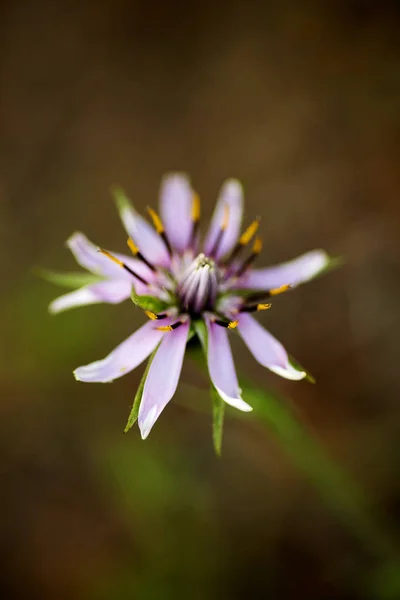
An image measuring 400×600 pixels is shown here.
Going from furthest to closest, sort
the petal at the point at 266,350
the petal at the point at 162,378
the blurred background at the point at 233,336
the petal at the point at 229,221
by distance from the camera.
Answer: the blurred background at the point at 233,336
the petal at the point at 229,221
the petal at the point at 266,350
the petal at the point at 162,378

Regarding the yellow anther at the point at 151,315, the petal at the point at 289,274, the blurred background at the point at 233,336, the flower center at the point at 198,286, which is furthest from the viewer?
the blurred background at the point at 233,336

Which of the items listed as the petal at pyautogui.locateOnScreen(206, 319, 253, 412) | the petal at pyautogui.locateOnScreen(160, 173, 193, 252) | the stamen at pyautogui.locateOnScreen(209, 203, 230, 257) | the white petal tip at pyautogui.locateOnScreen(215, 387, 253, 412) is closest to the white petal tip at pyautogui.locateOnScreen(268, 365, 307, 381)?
the petal at pyautogui.locateOnScreen(206, 319, 253, 412)

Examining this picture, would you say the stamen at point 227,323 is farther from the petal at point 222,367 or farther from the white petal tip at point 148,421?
the white petal tip at point 148,421

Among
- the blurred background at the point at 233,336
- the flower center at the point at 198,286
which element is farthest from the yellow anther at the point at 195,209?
the blurred background at the point at 233,336

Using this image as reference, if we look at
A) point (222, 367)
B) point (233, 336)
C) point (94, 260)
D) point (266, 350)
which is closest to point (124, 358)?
point (222, 367)

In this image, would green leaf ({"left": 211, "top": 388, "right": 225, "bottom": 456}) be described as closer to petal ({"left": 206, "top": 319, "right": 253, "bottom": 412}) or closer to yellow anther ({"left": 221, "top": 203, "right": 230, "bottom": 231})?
petal ({"left": 206, "top": 319, "right": 253, "bottom": 412})

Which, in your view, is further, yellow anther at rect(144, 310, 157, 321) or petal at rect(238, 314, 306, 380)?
petal at rect(238, 314, 306, 380)
